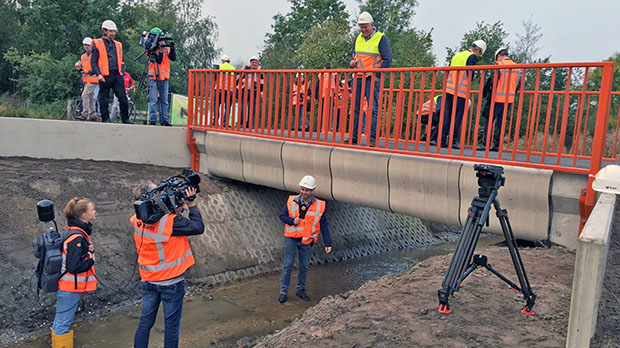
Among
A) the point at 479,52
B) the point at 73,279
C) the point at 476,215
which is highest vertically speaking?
the point at 479,52

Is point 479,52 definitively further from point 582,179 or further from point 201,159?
point 201,159

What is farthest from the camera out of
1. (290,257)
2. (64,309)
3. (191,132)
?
(191,132)

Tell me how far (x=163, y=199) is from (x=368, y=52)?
15.8ft

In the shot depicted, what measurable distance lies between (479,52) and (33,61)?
66.1ft

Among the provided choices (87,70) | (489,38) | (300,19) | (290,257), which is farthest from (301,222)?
(300,19)

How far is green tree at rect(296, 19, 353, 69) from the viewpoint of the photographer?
98.7 feet

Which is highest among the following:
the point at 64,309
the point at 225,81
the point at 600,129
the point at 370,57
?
the point at 370,57

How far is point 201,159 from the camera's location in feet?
37.2

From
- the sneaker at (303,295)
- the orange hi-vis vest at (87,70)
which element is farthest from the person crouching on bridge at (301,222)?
the orange hi-vis vest at (87,70)

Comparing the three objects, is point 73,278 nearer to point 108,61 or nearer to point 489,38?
point 108,61

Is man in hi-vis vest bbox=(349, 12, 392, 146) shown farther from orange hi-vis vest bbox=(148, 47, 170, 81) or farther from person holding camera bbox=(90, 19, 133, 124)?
person holding camera bbox=(90, 19, 133, 124)

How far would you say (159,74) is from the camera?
11.3 meters

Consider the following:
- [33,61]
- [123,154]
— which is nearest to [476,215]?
[123,154]

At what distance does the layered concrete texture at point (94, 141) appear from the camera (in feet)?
34.8
